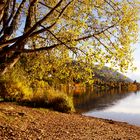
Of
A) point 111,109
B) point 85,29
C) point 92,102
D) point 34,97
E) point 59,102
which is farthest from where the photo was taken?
point 92,102

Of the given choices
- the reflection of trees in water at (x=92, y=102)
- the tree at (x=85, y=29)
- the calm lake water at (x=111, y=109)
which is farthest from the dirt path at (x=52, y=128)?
the reflection of trees in water at (x=92, y=102)

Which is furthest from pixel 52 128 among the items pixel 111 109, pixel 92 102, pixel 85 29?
pixel 92 102

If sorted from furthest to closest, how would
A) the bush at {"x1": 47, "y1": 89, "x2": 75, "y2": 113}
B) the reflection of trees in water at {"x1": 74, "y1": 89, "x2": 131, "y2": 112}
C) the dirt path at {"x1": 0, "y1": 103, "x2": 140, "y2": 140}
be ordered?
1. the reflection of trees in water at {"x1": 74, "y1": 89, "x2": 131, "y2": 112}
2. the bush at {"x1": 47, "y1": 89, "x2": 75, "y2": 113}
3. the dirt path at {"x1": 0, "y1": 103, "x2": 140, "y2": 140}

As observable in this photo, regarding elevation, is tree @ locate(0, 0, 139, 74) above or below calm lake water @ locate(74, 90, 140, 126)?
above

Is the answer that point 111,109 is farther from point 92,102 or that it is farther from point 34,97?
point 34,97

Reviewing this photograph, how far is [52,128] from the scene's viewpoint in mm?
14477

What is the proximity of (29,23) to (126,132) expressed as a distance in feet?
20.0

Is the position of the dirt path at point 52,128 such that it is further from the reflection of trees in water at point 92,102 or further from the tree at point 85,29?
the reflection of trees in water at point 92,102

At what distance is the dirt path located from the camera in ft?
42.3

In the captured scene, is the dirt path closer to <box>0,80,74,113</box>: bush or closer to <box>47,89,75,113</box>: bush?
<box>47,89,75,113</box>: bush

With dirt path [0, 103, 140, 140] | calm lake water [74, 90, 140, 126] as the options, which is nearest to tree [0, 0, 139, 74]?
dirt path [0, 103, 140, 140]

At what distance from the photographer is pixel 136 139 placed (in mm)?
14625

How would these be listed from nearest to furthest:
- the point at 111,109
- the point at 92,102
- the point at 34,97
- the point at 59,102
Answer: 1. the point at 59,102
2. the point at 34,97
3. the point at 111,109
4. the point at 92,102

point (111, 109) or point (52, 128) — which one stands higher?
point (52, 128)
